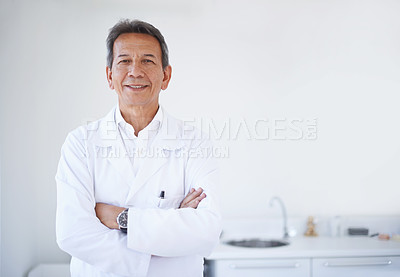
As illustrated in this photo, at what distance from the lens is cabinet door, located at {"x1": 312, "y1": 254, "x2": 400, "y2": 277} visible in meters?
2.48

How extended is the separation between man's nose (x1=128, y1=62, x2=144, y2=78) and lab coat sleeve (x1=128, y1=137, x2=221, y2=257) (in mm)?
508

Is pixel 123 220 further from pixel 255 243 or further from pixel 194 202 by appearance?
pixel 255 243

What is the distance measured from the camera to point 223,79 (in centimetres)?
294

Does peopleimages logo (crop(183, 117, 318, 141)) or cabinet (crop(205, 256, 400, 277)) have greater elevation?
peopleimages logo (crop(183, 117, 318, 141))

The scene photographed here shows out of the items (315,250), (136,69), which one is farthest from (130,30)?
(315,250)

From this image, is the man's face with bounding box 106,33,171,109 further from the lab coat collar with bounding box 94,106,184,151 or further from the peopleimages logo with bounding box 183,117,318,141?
the peopleimages logo with bounding box 183,117,318,141

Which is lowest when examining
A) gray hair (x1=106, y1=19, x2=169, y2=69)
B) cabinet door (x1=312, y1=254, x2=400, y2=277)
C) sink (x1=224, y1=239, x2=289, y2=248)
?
cabinet door (x1=312, y1=254, x2=400, y2=277)

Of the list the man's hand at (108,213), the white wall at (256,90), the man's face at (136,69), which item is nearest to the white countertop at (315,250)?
the white wall at (256,90)

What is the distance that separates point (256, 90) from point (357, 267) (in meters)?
1.31

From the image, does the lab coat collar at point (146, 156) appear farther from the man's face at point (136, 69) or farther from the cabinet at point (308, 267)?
the cabinet at point (308, 267)

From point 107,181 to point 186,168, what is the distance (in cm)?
30

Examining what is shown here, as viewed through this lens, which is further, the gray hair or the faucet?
the faucet

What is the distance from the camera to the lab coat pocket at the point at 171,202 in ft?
5.16

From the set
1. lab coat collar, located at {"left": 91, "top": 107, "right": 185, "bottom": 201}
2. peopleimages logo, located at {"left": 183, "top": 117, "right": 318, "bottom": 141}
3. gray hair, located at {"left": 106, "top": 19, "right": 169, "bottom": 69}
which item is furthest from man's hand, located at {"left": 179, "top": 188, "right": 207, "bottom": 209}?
peopleimages logo, located at {"left": 183, "top": 117, "right": 318, "bottom": 141}
